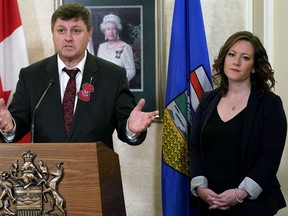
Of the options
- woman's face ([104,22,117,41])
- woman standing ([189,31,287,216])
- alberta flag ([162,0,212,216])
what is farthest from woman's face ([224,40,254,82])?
woman's face ([104,22,117,41])

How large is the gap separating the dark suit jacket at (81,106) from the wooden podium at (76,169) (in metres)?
0.54

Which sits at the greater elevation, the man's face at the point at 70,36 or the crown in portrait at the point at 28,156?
the man's face at the point at 70,36

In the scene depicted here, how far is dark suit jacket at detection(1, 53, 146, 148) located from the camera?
2.14 m

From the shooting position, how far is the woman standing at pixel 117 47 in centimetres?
341

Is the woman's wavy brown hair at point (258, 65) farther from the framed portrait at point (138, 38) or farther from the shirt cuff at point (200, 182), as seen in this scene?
the framed portrait at point (138, 38)

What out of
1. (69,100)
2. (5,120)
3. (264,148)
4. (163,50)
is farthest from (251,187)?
(163,50)

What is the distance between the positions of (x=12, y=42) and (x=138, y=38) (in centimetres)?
88

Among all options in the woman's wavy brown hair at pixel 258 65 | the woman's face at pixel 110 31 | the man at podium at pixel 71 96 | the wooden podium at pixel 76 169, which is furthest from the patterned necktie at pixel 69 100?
the woman's face at pixel 110 31

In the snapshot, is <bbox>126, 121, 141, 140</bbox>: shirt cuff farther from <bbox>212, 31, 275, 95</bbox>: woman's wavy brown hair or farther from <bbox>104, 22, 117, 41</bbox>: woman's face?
<bbox>104, 22, 117, 41</bbox>: woman's face

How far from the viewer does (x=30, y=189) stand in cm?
155

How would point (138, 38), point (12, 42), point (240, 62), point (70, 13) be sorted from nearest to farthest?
point (70, 13), point (240, 62), point (12, 42), point (138, 38)

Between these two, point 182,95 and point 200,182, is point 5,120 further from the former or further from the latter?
point 182,95

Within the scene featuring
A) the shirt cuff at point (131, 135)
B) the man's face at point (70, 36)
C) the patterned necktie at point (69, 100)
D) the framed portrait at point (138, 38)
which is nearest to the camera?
the shirt cuff at point (131, 135)

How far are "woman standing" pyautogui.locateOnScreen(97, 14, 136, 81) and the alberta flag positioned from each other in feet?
1.35
